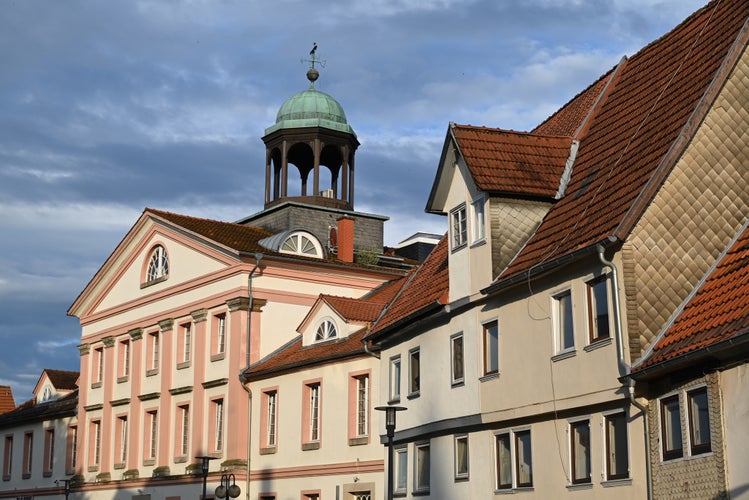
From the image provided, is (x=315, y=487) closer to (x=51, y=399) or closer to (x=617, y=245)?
(x=617, y=245)

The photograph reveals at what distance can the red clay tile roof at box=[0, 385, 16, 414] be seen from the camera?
85.6 meters

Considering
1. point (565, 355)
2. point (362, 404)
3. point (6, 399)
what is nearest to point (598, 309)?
point (565, 355)

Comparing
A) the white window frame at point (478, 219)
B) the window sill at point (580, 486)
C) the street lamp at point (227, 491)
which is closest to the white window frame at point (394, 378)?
the white window frame at point (478, 219)

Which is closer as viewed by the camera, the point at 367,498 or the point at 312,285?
the point at 367,498

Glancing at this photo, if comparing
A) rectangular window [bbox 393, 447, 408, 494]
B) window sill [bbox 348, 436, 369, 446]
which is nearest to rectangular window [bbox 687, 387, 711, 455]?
rectangular window [bbox 393, 447, 408, 494]

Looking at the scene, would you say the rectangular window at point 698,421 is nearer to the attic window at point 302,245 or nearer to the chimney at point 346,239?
the attic window at point 302,245

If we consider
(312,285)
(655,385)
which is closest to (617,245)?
(655,385)

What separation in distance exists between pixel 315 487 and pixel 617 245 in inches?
844

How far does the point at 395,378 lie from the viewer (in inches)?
1428

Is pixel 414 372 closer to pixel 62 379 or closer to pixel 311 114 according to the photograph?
pixel 311 114

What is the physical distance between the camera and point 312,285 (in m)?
51.9

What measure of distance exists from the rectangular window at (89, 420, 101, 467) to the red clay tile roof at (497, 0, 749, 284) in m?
34.2

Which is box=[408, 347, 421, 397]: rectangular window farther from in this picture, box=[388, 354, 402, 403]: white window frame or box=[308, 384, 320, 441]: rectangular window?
box=[308, 384, 320, 441]: rectangular window

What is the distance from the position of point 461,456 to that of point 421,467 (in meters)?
2.85
